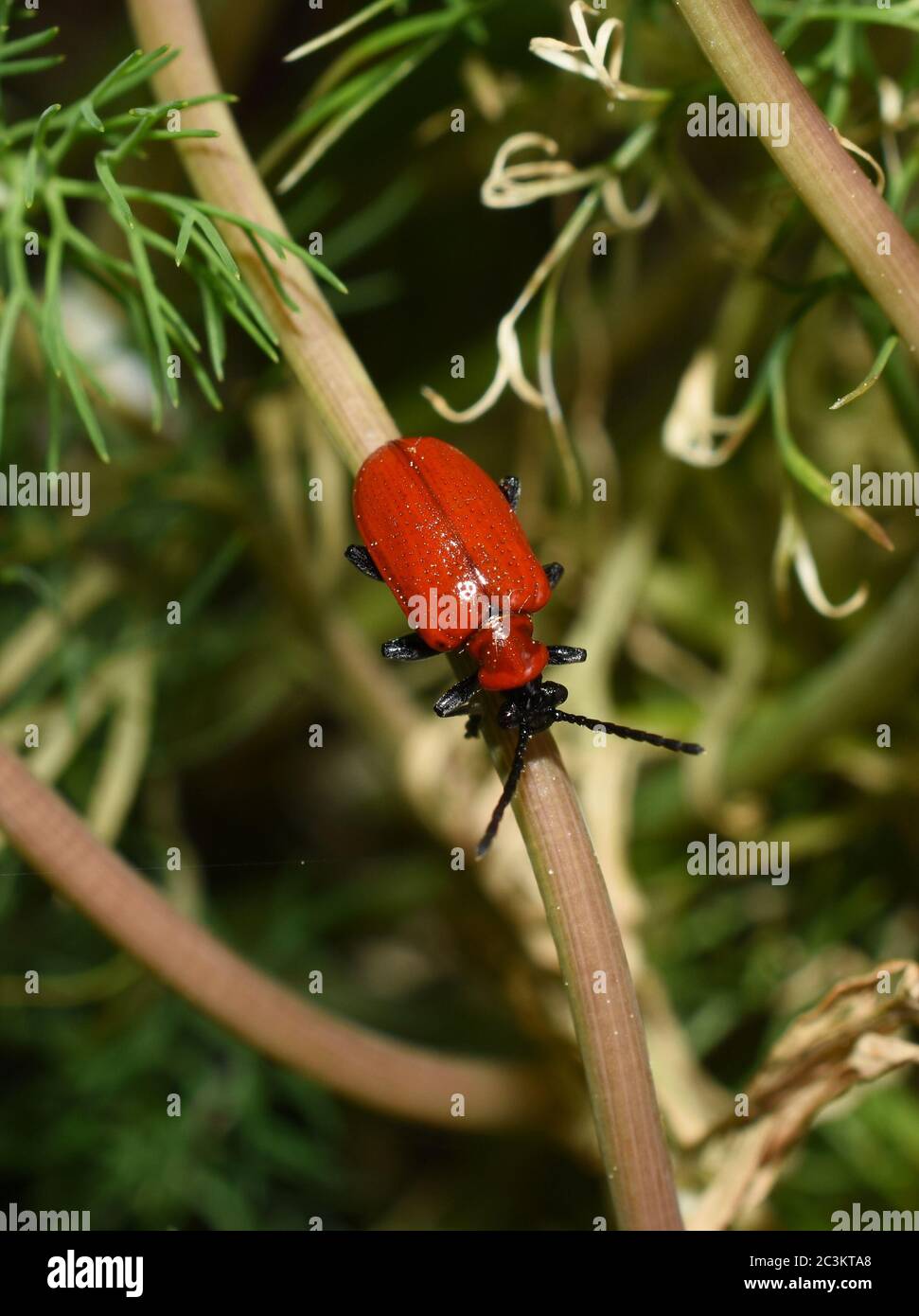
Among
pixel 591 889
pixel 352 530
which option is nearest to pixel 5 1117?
pixel 352 530

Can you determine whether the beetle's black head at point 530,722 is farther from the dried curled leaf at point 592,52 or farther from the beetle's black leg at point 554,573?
the dried curled leaf at point 592,52

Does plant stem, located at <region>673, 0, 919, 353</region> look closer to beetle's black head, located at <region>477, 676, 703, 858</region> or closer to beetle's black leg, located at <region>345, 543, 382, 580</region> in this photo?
beetle's black head, located at <region>477, 676, 703, 858</region>

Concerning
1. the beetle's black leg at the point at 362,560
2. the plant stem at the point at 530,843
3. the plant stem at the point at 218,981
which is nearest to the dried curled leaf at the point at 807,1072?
the plant stem at the point at 530,843

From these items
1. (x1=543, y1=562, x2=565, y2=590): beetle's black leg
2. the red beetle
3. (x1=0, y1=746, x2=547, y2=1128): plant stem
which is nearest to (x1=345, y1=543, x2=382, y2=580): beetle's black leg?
the red beetle

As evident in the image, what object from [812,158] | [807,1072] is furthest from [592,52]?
[807,1072]

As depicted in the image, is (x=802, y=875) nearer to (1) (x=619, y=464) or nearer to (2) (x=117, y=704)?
(1) (x=619, y=464)

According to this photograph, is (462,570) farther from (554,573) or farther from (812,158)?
(812,158)
